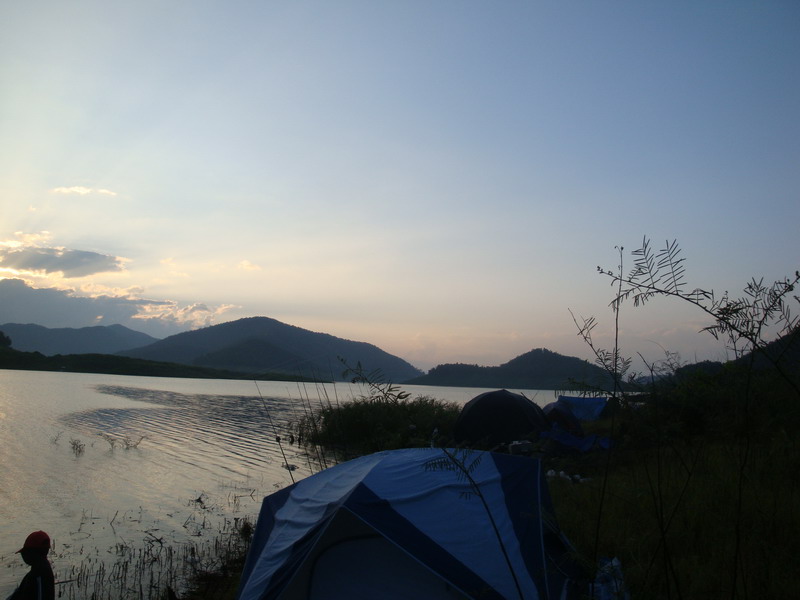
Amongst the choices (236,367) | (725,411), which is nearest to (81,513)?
(725,411)

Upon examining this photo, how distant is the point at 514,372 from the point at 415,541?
91.5m

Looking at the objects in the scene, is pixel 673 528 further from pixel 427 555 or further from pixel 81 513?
pixel 81 513

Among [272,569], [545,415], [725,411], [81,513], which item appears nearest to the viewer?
[272,569]

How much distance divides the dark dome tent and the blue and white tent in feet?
33.1

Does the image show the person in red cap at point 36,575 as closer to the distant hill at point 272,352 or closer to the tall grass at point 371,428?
the tall grass at point 371,428

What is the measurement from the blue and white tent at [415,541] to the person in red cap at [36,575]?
193cm

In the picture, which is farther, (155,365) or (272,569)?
(155,365)

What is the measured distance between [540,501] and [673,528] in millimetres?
2063

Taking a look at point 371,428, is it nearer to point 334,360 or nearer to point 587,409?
point 587,409

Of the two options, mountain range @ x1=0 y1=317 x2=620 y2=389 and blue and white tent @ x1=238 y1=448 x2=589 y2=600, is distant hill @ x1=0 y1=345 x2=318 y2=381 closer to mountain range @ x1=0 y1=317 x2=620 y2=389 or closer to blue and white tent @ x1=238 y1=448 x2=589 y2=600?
mountain range @ x1=0 y1=317 x2=620 y2=389

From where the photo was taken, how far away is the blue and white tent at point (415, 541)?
504 cm

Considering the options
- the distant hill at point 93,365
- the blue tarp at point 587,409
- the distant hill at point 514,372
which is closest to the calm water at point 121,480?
the blue tarp at point 587,409

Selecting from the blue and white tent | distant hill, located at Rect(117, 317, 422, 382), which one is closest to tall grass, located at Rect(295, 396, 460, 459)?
the blue and white tent

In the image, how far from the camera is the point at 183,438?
21.7 meters
